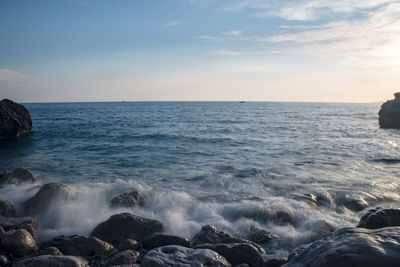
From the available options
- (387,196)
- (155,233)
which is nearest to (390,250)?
(155,233)

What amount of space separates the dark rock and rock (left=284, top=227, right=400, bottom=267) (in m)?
3.35

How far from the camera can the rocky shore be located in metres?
3.54

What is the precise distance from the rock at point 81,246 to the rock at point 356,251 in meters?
3.80

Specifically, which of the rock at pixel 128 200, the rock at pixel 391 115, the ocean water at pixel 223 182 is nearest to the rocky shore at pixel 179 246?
the ocean water at pixel 223 182

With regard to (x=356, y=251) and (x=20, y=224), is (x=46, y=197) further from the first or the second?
(x=356, y=251)

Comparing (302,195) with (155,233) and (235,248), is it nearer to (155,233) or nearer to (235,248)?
(235,248)

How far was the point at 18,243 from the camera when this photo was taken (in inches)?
222

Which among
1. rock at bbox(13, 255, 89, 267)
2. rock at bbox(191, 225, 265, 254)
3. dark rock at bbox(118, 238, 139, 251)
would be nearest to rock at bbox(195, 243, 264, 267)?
→ rock at bbox(191, 225, 265, 254)

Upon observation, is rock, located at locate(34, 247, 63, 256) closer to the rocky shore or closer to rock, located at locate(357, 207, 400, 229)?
the rocky shore

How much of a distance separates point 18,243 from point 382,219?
7.33m

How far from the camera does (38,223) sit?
7.26 meters

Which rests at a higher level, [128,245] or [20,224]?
[20,224]

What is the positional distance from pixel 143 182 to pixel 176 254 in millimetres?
6720

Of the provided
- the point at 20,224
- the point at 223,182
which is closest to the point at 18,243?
the point at 20,224
